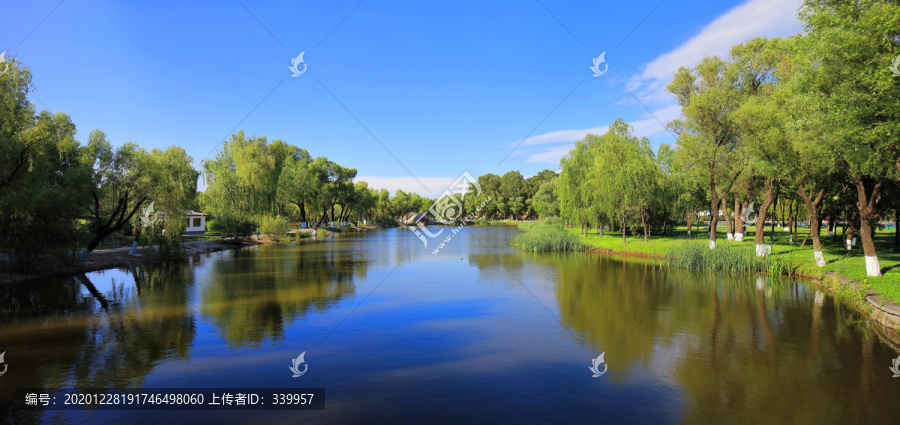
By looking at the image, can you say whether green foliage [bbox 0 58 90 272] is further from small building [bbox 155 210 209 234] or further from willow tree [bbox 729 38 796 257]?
willow tree [bbox 729 38 796 257]

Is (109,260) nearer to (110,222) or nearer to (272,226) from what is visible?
(110,222)

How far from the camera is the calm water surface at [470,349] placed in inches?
332

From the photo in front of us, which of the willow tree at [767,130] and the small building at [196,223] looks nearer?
the willow tree at [767,130]

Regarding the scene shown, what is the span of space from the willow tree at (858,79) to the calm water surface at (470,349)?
609 centimetres

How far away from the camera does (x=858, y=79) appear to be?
14383 mm

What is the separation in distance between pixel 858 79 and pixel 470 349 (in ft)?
52.2

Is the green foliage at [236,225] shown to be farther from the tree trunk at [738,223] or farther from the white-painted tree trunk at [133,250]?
the tree trunk at [738,223]

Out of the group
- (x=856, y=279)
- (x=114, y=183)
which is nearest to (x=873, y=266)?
(x=856, y=279)

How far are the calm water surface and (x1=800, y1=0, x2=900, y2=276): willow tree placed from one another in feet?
20.0

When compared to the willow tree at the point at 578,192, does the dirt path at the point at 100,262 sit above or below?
below

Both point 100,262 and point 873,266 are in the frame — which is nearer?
point 873,266

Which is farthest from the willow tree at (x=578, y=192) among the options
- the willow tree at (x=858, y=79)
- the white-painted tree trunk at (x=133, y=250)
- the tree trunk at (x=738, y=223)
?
the white-painted tree trunk at (x=133, y=250)

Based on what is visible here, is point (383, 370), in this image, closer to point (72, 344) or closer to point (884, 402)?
point (72, 344)

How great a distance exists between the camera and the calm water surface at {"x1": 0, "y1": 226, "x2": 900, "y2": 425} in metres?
8.44
